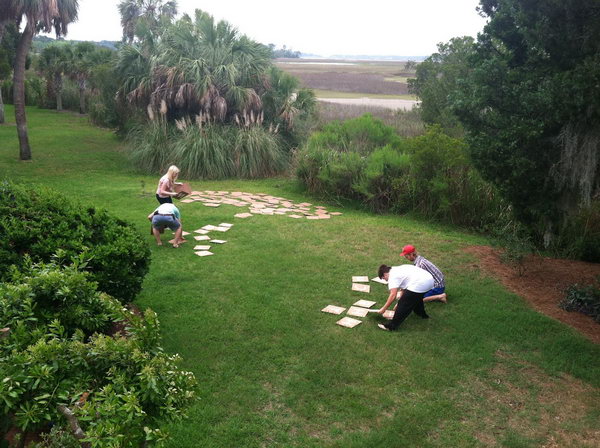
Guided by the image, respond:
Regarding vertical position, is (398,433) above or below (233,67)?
below

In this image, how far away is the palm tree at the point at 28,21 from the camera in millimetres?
14625

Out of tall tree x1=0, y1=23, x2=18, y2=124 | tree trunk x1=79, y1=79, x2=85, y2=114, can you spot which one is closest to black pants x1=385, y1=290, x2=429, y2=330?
tall tree x1=0, y1=23, x2=18, y2=124

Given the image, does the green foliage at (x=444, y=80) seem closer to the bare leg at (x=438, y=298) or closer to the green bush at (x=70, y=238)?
the bare leg at (x=438, y=298)

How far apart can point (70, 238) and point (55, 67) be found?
107 feet

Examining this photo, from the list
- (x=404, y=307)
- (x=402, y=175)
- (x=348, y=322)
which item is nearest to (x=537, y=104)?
(x=404, y=307)

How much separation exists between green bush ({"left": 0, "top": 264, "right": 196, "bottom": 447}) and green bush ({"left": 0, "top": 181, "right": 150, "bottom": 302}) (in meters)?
1.39

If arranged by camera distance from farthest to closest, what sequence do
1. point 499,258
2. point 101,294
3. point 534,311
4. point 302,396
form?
point 499,258, point 534,311, point 302,396, point 101,294

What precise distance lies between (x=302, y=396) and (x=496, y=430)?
169cm

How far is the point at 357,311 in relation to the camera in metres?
6.45

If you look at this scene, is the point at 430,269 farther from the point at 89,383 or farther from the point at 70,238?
the point at 89,383

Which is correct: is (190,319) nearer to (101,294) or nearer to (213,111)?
(101,294)

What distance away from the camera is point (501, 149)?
22.1 ft

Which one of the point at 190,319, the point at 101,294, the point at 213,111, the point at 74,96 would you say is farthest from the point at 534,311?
the point at 74,96

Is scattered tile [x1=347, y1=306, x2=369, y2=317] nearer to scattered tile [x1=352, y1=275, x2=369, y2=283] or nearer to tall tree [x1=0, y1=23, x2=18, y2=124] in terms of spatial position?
scattered tile [x1=352, y1=275, x2=369, y2=283]
